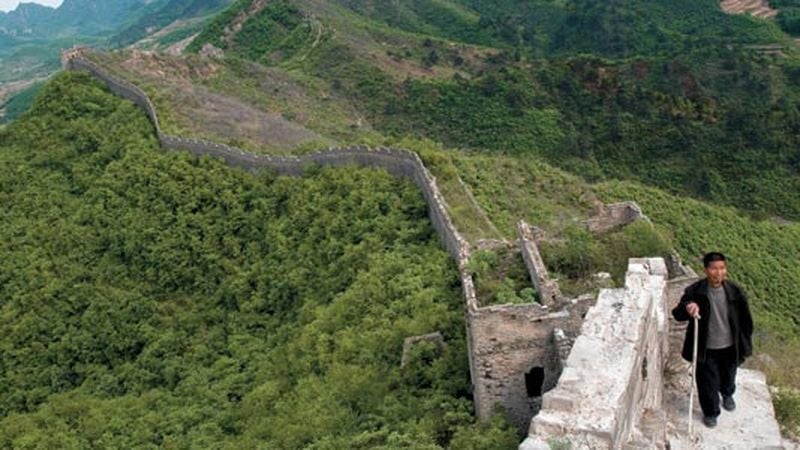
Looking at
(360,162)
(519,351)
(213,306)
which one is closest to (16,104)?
(213,306)

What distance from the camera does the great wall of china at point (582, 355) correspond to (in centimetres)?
866

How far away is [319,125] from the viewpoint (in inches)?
1922

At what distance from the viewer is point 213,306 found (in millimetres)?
27438

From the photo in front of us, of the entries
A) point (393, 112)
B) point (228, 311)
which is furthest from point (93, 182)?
→ point (393, 112)

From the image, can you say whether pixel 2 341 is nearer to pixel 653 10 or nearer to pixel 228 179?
pixel 228 179

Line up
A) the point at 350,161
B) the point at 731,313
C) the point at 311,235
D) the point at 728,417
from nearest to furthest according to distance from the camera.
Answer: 1. the point at 731,313
2. the point at 728,417
3. the point at 311,235
4. the point at 350,161

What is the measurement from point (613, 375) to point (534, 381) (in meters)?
4.65

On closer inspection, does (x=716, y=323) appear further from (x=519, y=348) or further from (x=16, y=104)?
(x=16, y=104)

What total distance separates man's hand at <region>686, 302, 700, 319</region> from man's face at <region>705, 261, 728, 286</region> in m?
0.38

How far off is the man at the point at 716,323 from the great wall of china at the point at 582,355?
1.84 feet

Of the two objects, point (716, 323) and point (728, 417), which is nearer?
point (716, 323)

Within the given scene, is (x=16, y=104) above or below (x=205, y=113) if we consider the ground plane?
below

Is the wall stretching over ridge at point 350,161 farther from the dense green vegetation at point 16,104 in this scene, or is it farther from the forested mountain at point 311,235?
the dense green vegetation at point 16,104

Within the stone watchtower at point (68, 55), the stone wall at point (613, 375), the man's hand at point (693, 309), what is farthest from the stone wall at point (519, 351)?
the stone watchtower at point (68, 55)
